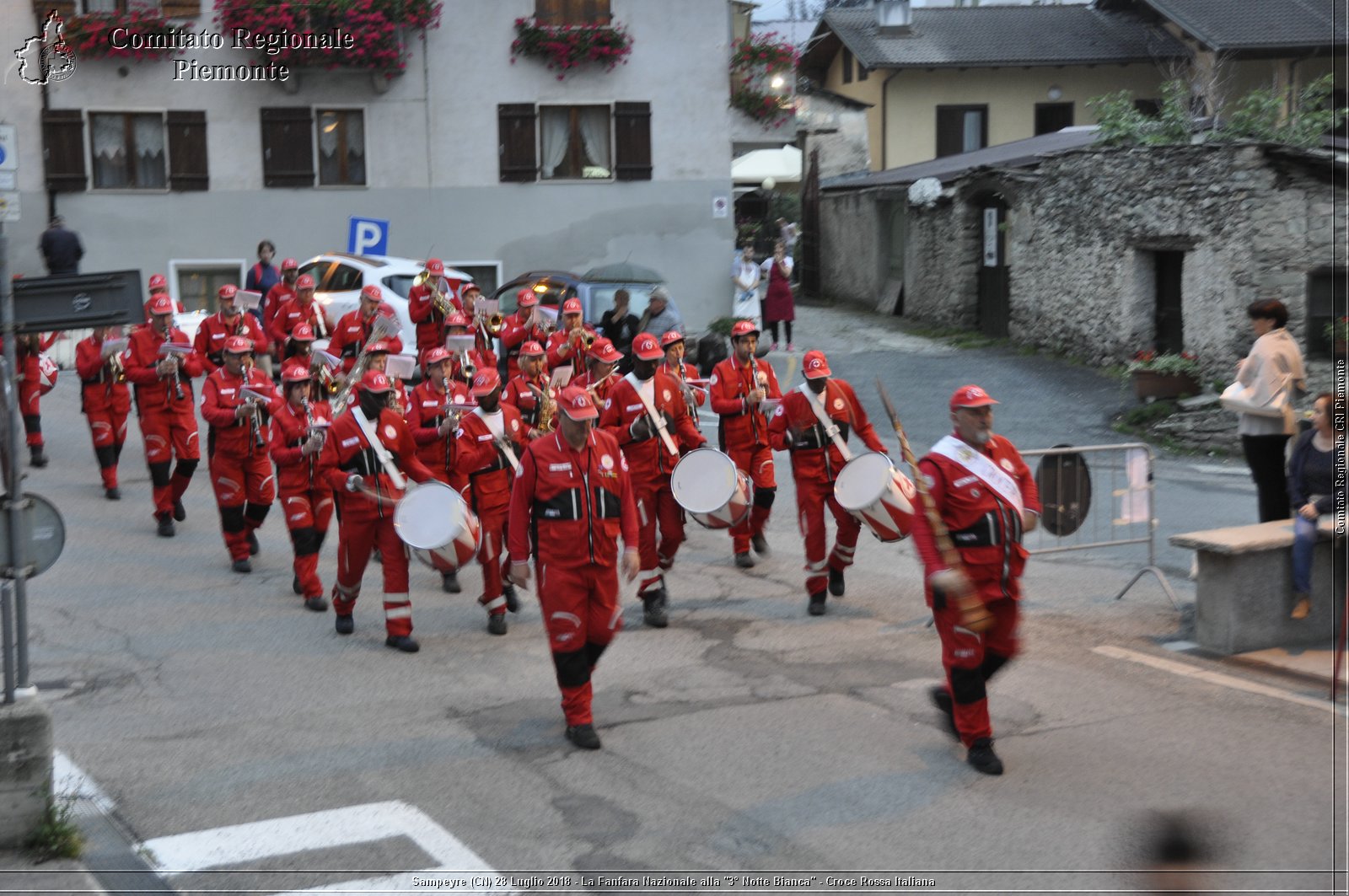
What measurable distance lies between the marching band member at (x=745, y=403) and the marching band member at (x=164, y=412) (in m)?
5.02

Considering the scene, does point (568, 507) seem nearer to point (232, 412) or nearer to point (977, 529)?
point (977, 529)

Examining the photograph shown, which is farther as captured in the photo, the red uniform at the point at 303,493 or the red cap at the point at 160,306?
the red cap at the point at 160,306

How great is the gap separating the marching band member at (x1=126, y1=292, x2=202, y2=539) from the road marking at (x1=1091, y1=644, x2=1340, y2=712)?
8397mm

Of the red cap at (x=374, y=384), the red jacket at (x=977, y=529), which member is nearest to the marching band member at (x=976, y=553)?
the red jacket at (x=977, y=529)

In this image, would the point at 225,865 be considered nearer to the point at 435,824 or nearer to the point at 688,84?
the point at 435,824

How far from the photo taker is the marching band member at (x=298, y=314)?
16.3 meters

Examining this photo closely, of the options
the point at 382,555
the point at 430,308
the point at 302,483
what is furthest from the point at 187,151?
the point at 382,555

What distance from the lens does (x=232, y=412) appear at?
12.0 metres

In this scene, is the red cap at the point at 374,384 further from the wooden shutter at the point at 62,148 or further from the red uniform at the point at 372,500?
the wooden shutter at the point at 62,148

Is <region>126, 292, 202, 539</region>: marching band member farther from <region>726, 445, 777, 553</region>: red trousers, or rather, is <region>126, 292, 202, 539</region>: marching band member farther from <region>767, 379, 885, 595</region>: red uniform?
<region>767, 379, 885, 595</region>: red uniform

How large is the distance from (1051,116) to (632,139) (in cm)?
1379

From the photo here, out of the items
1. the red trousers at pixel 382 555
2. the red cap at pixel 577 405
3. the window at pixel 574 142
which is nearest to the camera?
the red cap at pixel 577 405

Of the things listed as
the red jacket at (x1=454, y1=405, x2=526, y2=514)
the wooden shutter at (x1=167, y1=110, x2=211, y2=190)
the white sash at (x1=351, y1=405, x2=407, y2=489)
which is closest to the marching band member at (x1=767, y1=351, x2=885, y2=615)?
the red jacket at (x1=454, y1=405, x2=526, y2=514)

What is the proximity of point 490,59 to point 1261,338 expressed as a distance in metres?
18.7
